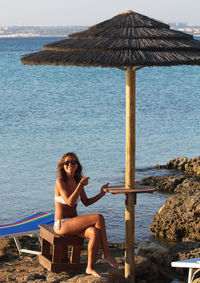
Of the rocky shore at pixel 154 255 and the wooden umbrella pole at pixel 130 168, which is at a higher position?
the wooden umbrella pole at pixel 130 168

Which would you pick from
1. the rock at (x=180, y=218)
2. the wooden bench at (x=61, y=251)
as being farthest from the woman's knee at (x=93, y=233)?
the rock at (x=180, y=218)

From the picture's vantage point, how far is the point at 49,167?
13.1 metres

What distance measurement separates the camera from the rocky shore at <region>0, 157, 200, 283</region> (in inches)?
234

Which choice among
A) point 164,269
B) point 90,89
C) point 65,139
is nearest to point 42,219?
point 164,269

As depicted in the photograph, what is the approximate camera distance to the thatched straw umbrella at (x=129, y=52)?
563 cm

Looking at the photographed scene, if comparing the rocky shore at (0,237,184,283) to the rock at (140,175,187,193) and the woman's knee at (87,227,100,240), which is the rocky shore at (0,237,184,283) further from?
the rock at (140,175,187,193)

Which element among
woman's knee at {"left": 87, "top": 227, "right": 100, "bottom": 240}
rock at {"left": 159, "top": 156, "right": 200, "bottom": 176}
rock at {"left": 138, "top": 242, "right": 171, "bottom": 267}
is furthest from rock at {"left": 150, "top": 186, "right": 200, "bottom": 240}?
rock at {"left": 159, "top": 156, "right": 200, "bottom": 176}

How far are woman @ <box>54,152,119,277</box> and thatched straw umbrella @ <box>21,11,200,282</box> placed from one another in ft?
1.04

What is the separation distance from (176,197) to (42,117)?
51.3 ft

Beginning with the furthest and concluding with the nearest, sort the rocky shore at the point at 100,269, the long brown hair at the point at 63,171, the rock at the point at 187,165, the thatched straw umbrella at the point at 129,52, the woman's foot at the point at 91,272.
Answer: the rock at the point at 187,165 → the long brown hair at the point at 63,171 → the rocky shore at the point at 100,269 → the woman's foot at the point at 91,272 → the thatched straw umbrella at the point at 129,52

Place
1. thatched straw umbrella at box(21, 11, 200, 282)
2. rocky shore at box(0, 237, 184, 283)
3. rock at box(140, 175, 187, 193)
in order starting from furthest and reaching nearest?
rock at box(140, 175, 187, 193), rocky shore at box(0, 237, 184, 283), thatched straw umbrella at box(21, 11, 200, 282)

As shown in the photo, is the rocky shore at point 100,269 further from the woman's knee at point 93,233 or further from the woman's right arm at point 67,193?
the woman's right arm at point 67,193

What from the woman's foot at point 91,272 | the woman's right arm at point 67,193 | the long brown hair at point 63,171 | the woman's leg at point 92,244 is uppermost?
the long brown hair at point 63,171

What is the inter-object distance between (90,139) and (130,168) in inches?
430
